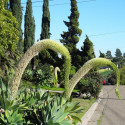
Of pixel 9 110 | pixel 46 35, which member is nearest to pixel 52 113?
Answer: pixel 9 110

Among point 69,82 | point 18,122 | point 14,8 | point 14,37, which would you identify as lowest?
point 18,122

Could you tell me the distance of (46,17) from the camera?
30484 millimetres

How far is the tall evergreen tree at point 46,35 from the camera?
28.5m

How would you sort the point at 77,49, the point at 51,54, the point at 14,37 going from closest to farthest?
1. the point at 14,37
2. the point at 77,49
3. the point at 51,54

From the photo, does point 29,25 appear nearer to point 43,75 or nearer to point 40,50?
point 43,75

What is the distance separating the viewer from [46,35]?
29.5 metres

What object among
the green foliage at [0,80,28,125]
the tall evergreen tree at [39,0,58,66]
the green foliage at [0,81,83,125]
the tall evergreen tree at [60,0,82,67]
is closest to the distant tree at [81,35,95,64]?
the tall evergreen tree at [60,0,82,67]

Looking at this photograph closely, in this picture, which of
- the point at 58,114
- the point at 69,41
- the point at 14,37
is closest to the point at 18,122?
the point at 58,114

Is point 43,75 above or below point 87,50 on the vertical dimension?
below

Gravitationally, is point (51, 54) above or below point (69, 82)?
above

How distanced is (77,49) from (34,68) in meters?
6.31

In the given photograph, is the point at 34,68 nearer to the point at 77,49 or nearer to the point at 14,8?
the point at 77,49

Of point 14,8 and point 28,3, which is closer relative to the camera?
point 14,8

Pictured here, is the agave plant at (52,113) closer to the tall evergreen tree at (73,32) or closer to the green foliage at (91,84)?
the green foliage at (91,84)
